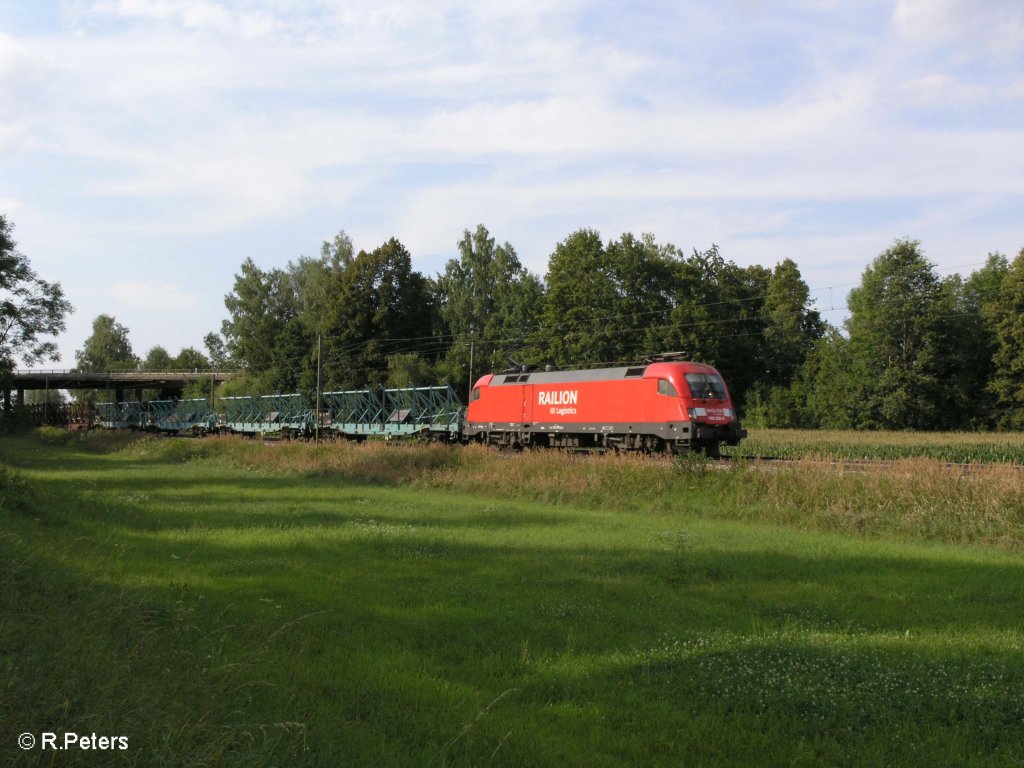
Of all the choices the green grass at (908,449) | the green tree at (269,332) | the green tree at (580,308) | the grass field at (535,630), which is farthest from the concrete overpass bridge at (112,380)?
the grass field at (535,630)

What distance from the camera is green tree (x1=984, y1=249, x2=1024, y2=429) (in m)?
55.6

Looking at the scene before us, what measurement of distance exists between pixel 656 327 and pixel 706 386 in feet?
116

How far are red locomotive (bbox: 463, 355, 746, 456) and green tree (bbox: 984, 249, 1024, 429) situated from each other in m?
36.7

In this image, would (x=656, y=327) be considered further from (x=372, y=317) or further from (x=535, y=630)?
(x=535, y=630)

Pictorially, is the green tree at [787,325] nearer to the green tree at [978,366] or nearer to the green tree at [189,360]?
the green tree at [978,366]

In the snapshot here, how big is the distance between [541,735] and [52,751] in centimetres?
317

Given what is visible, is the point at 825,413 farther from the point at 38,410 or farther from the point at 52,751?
the point at 38,410

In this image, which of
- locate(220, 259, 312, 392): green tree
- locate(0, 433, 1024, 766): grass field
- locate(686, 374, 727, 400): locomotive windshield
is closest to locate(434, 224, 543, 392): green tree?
locate(220, 259, 312, 392): green tree

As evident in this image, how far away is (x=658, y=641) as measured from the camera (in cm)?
810

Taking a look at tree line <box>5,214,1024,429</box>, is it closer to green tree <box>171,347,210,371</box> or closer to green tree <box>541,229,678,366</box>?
green tree <box>541,229,678,366</box>

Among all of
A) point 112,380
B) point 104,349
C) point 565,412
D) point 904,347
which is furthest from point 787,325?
point 104,349

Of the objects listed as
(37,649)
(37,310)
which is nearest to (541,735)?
(37,649)

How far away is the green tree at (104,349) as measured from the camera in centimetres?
13362

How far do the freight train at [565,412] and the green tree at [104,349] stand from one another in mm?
91755
